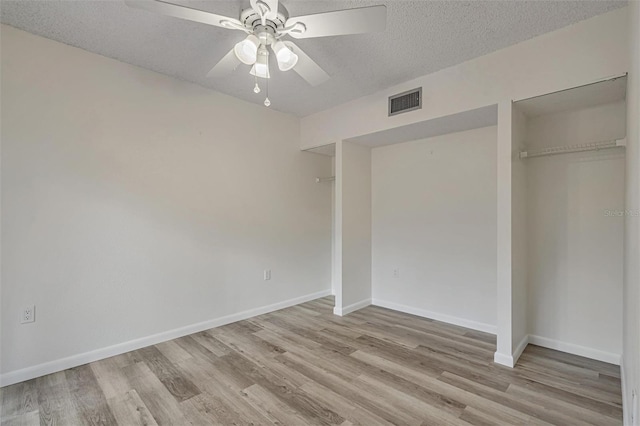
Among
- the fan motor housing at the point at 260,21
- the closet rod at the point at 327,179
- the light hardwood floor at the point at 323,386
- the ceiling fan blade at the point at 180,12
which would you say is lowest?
the light hardwood floor at the point at 323,386

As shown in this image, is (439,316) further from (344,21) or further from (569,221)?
(344,21)

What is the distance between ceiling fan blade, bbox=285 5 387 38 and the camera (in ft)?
4.97

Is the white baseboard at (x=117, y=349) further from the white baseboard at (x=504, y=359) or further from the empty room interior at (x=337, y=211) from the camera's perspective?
the white baseboard at (x=504, y=359)

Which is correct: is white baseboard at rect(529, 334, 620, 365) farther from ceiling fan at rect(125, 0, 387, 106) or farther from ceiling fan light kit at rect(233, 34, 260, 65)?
ceiling fan light kit at rect(233, 34, 260, 65)

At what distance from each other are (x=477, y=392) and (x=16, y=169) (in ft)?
12.3

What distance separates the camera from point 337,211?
12.4 ft

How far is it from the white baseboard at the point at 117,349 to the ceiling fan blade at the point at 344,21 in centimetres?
293

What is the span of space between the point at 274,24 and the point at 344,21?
18.2 inches

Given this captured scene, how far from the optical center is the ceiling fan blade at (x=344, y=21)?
1514 millimetres

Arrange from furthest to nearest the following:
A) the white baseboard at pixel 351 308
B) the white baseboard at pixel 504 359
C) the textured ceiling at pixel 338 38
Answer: the white baseboard at pixel 351 308 < the white baseboard at pixel 504 359 < the textured ceiling at pixel 338 38

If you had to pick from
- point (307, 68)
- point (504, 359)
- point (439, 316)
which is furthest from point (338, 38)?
point (439, 316)

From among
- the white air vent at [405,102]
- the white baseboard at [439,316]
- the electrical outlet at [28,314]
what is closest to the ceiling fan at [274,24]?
the white air vent at [405,102]

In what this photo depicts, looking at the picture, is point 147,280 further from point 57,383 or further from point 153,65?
point 153,65

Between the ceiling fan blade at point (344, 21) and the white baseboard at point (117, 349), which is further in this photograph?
the white baseboard at point (117, 349)
